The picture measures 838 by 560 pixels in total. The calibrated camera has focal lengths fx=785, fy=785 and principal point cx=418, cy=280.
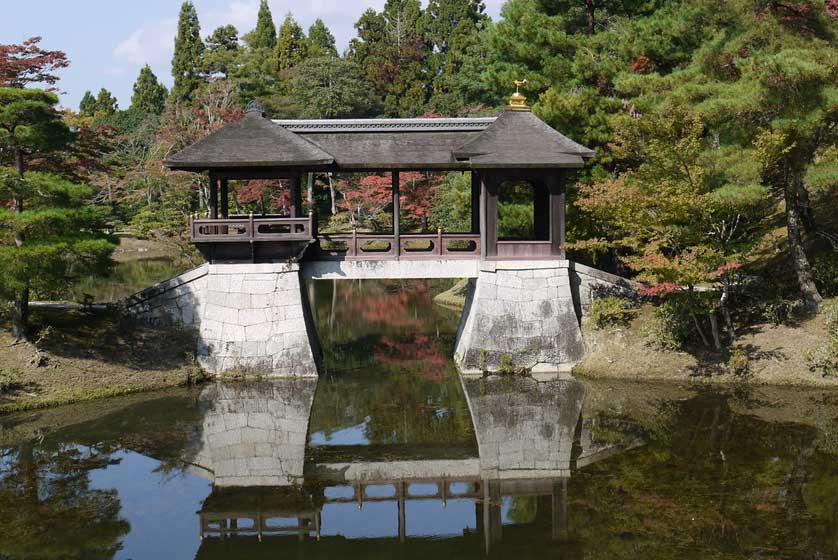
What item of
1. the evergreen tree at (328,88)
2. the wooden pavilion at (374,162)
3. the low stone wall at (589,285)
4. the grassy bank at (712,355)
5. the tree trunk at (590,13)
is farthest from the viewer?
the evergreen tree at (328,88)

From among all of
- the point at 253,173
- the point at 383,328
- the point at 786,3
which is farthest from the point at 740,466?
the point at 383,328

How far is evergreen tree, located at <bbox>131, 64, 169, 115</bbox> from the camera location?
6512cm

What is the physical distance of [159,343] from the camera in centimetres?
1975

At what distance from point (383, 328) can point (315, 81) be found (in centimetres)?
2729

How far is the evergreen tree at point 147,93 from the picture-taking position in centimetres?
6512

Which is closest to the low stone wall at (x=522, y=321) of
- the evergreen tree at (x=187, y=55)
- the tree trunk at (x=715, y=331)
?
the tree trunk at (x=715, y=331)

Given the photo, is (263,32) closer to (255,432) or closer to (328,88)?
(328,88)

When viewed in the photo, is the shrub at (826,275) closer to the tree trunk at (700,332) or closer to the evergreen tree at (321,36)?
the tree trunk at (700,332)

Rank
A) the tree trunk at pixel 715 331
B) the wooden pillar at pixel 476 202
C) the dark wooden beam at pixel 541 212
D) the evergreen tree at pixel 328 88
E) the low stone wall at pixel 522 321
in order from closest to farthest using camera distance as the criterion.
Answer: the tree trunk at pixel 715 331 < the low stone wall at pixel 522 321 < the wooden pillar at pixel 476 202 < the dark wooden beam at pixel 541 212 < the evergreen tree at pixel 328 88

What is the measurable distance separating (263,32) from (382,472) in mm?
58256

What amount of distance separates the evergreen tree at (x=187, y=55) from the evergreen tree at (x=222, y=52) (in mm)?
830

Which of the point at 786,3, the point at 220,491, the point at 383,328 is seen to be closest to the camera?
the point at 220,491

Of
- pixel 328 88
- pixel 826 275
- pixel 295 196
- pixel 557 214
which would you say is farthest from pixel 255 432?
pixel 328 88

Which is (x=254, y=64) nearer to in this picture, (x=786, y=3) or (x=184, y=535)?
(x=786, y=3)
